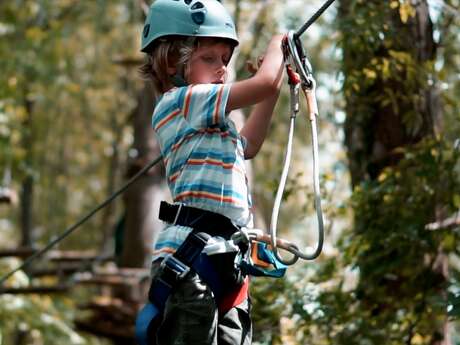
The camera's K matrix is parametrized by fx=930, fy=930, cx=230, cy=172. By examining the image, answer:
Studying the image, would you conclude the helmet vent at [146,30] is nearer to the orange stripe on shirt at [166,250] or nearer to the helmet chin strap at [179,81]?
the helmet chin strap at [179,81]

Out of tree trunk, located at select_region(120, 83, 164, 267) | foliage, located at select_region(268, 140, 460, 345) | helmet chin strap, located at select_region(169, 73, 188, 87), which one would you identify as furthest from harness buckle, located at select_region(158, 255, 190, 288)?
tree trunk, located at select_region(120, 83, 164, 267)

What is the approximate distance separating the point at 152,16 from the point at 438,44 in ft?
6.69

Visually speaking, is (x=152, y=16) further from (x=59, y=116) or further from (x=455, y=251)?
(x=59, y=116)

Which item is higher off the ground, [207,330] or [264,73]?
[264,73]

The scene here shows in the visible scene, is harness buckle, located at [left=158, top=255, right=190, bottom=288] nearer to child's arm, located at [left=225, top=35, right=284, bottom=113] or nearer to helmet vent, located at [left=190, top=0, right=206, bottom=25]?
child's arm, located at [left=225, top=35, right=284, bottom=113]

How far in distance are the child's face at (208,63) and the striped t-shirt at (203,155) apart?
3.2 inches

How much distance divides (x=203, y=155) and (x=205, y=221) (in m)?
0.18

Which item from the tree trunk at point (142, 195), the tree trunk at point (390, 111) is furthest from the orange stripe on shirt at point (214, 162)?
the tree trunk at point (142, 195)

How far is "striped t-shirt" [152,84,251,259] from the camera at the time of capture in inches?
98.3

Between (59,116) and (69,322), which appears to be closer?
(69,322)

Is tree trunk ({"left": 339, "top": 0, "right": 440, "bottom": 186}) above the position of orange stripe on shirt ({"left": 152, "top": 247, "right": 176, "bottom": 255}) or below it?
above

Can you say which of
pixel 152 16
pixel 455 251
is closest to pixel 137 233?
pixel 455 251

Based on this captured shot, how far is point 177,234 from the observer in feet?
8.39

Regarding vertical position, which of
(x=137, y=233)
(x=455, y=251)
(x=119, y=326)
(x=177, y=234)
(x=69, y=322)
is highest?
(x=177, y=234)
